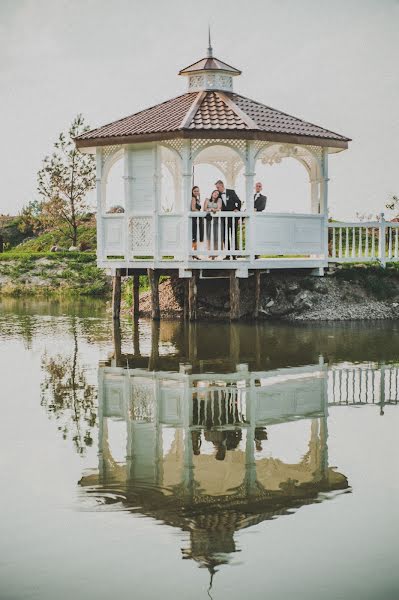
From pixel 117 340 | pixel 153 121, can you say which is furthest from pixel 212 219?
pixel 117 340

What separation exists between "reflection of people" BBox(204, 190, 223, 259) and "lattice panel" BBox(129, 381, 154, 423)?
720 cm

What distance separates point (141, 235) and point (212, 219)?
5.81 ft

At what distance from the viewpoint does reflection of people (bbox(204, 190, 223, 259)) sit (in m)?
18.0

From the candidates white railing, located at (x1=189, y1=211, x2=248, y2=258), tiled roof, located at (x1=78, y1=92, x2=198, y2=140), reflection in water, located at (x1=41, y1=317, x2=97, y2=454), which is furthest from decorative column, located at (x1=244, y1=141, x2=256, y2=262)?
reflection in water, located at (x1=41, y1=317, x2=97, y2=454)

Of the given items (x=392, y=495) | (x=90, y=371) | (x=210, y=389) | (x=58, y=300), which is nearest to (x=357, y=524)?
(x=392, y=495)

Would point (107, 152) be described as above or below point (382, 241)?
above

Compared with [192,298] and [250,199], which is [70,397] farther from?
[250,199]

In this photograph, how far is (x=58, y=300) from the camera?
27938 mm

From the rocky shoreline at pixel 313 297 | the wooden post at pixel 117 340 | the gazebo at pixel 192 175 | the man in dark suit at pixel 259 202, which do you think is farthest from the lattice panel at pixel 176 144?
the wooden post at pixel 117 340

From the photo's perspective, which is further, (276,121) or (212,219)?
(276,121)

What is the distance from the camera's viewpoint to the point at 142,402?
10102 mm

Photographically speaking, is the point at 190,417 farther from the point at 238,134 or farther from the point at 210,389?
the point at 238,134

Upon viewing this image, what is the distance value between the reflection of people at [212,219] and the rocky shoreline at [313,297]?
62.3 inches

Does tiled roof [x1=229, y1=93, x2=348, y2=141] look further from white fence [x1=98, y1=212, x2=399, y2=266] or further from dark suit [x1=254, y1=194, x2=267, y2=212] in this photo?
white fence [x1=98, y1=212, x2=399, y2=266]
